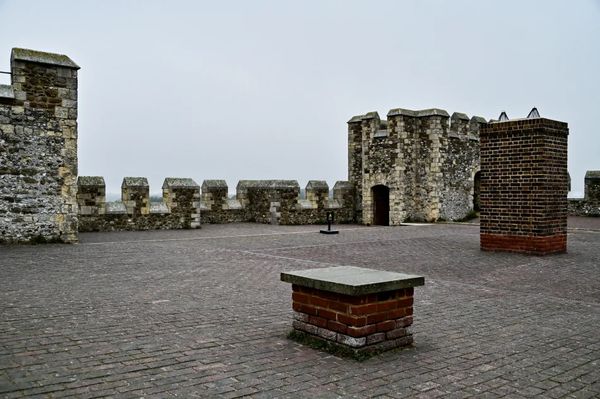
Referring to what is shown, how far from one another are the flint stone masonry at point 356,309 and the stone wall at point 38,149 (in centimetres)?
1101

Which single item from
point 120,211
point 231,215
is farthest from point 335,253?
point 231,215

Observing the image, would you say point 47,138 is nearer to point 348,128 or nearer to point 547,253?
point 547,253

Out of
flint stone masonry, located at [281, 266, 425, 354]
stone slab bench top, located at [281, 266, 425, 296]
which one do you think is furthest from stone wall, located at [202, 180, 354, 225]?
flint stone masonry, located at [281, 266, 425, 354]

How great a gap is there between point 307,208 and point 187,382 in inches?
775

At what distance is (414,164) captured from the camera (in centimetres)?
2366

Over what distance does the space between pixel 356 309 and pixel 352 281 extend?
0.27 metres

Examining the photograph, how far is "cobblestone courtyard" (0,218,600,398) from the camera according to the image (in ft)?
12.7

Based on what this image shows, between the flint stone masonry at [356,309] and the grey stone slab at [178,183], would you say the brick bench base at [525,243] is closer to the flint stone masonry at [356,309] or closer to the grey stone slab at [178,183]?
the flint stone masonry at [356,309]

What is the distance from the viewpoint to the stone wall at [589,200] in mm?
23203

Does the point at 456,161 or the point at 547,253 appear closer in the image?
the point at 547,253

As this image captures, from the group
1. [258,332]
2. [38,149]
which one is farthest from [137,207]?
[258,332]

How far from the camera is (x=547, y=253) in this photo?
1161 cm

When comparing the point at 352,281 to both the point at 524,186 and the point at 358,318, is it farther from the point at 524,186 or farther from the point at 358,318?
the point at 524,186

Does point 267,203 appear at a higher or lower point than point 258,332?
higher
